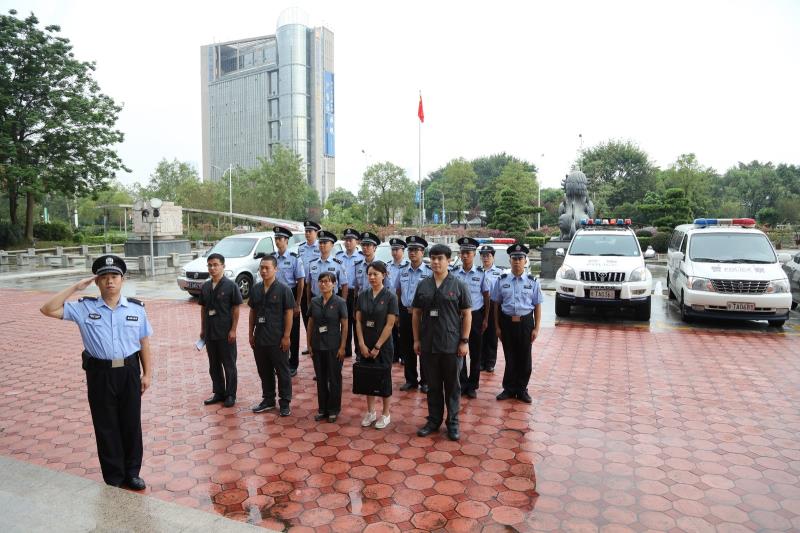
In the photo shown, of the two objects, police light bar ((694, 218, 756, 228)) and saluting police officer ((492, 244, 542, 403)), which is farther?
police light bar ((694, 218, 756, 228))

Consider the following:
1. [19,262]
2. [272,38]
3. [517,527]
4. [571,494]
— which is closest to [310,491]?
[517,527]

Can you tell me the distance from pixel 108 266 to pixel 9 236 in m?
28.8

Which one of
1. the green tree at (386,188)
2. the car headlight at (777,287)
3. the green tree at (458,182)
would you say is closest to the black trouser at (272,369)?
the car headlight at (777,287)

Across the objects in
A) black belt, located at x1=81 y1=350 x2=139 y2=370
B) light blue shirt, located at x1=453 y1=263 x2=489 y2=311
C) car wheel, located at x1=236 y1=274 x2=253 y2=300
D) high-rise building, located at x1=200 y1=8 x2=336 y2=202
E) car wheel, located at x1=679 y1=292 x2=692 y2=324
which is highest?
high-rise building, located at x1=200 y1=8 x2=336 y2=202

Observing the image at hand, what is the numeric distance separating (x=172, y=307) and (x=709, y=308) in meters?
10.0

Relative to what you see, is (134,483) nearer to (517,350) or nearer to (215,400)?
(215,400)

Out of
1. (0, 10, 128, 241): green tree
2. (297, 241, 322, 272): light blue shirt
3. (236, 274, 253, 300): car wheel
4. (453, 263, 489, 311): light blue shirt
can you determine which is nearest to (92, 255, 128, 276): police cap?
(453, 263, 489, 311): light blue shirt

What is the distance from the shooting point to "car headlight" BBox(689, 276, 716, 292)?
27.8 feet

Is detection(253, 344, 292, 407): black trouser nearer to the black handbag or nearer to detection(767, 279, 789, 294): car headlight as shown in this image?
the black handbag

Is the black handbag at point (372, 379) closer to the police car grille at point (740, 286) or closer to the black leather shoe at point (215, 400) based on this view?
the black leather shoe at point (215, 400)

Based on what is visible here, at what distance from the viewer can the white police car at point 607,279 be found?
8914mm

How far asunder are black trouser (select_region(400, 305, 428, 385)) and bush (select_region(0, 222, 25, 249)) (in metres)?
27.8

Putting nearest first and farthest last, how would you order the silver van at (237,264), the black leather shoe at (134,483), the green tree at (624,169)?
the black leather shoe at (134,483)
the silver van at (237,264)
the green tree at (624,169)

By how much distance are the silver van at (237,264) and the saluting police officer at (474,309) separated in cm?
679
